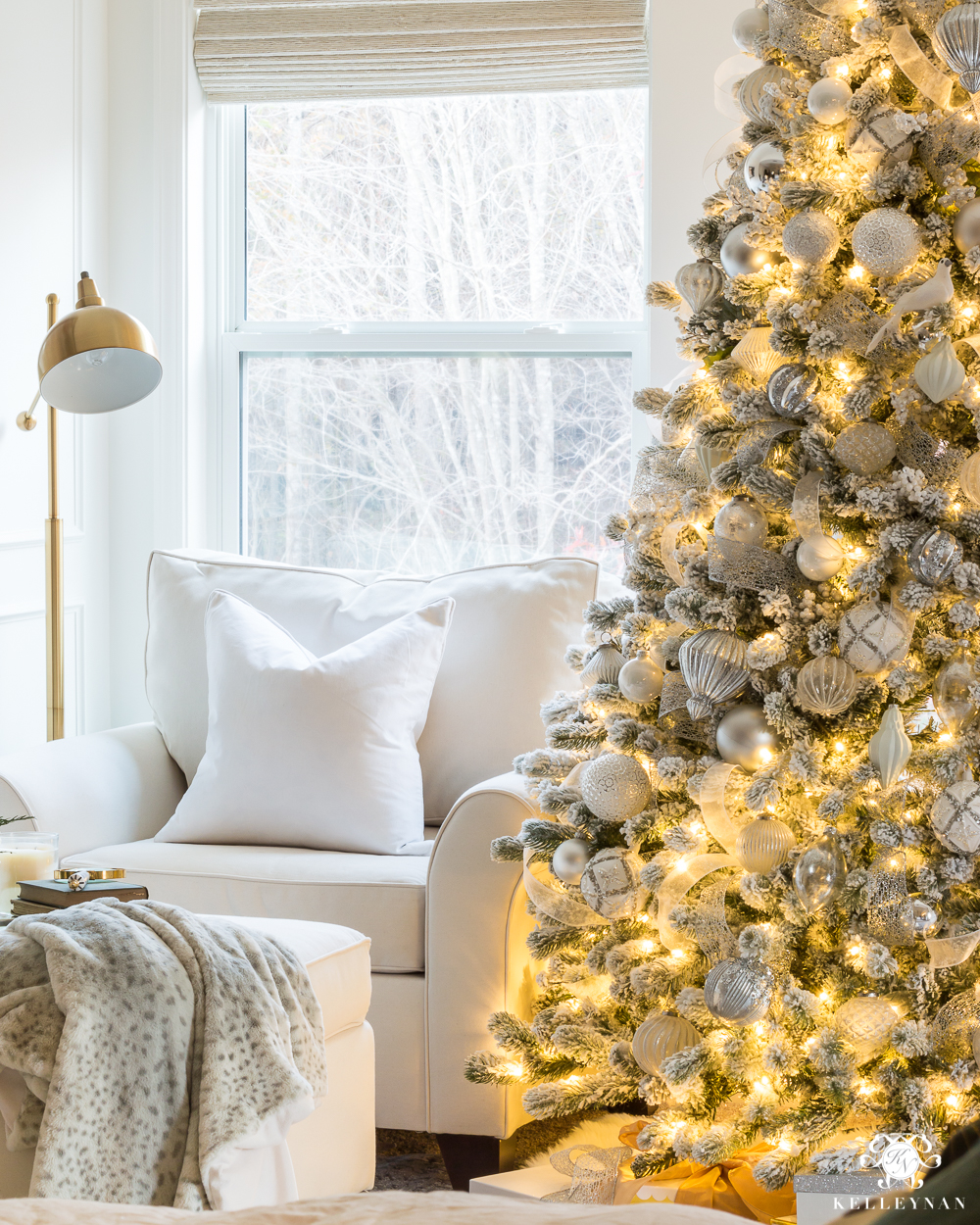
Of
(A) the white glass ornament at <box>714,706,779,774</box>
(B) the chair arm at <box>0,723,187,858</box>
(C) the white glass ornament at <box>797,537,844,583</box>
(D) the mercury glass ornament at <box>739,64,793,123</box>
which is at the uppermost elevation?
(D) the mercury glass ornament at <box>739,64,793,123</box>

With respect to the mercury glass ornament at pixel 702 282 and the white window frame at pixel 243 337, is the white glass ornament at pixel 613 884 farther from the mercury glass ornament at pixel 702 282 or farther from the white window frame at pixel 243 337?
the white window frame at pixel 243 337

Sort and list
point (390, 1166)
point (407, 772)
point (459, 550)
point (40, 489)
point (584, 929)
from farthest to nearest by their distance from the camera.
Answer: point (459, 550)
point (40, 489)
point (407, 772)
point (390, 1166)
point (584, 929)

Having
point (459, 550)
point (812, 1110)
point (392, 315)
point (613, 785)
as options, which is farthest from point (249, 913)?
point (392, 315)

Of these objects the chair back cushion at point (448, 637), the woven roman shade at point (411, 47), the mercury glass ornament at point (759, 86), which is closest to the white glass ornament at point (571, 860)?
the chair back cushion at point (448, 637)

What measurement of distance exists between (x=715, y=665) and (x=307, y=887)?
0.92 m

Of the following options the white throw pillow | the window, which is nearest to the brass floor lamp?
the white throw pillow

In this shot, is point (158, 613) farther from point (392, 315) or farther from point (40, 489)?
point (392, 315)

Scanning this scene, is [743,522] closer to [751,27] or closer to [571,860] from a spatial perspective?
[571,860]

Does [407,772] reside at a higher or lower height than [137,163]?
lower

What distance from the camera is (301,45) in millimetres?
3152

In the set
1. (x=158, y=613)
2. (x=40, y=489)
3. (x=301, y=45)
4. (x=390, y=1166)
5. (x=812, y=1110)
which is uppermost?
(x=301, y=45)

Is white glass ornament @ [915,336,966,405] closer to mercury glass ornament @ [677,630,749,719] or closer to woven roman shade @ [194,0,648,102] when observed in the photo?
mercury glass ornament @ [677,630,749,719]

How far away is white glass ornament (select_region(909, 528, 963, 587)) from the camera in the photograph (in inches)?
54.1

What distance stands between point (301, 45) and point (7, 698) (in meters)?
1.86
